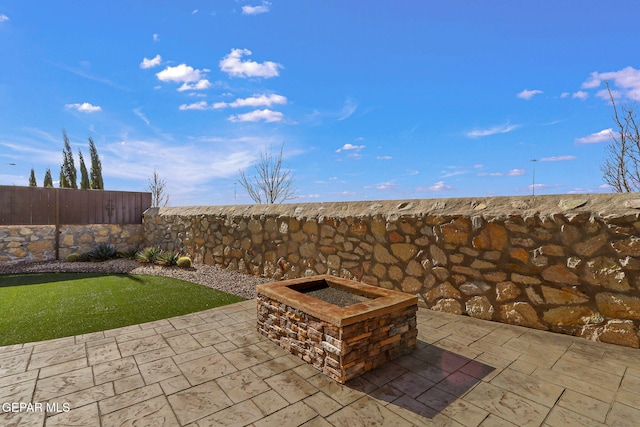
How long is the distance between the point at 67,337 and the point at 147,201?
7.88 metres

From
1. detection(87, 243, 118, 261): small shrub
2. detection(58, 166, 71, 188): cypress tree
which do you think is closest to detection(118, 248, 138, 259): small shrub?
detection(87, 243, 118, 261): small shrub

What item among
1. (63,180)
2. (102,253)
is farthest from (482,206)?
(63,180)

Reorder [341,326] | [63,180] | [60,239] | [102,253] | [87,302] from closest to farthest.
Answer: [341,326] → [87,302] → [102,253] → [60,239] → [63,180]

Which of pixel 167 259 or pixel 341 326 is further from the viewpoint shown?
pixel 167 259

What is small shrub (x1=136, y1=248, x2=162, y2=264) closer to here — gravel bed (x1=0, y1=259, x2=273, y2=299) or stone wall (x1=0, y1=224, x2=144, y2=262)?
gravel bed (x1=0, y1=259, x2=273, y2=299)

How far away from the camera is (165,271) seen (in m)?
7.27

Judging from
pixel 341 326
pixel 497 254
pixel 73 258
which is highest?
pixel 497 254

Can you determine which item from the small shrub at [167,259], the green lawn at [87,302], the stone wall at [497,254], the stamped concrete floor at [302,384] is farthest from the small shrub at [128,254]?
the stamped concrete floor at [302,384]

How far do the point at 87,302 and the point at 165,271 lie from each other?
244cm

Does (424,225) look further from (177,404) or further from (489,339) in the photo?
(177,404)

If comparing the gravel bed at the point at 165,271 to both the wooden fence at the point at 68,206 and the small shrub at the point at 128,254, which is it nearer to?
the small shrub at the point at 128,254

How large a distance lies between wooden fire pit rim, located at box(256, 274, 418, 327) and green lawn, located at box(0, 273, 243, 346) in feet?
6.00

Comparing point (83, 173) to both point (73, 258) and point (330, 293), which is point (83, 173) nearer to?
point (73, 258)

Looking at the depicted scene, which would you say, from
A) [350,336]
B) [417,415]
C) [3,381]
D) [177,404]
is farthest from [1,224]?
[417,415]
